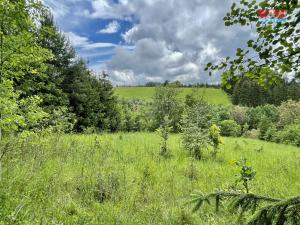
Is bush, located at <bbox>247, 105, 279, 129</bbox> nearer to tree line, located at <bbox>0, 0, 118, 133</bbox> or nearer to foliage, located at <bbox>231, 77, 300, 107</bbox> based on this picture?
foliage, located at <bbox>231, 77, 300, 107</bbox>

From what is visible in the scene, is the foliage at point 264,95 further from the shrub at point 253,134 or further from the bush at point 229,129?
the shrub at point 253,134

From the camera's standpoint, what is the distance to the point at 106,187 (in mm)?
6273

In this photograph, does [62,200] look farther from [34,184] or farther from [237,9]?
[237,9]

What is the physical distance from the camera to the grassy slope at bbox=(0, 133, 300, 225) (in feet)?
15.5

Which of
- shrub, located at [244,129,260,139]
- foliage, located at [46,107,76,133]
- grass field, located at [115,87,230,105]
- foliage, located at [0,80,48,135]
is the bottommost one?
shrub, located at [244,129,260,139]

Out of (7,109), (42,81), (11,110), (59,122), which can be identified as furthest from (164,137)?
(42,81)

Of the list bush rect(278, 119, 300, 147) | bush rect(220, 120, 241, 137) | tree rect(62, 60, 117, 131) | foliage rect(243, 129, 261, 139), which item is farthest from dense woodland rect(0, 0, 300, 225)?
bush rect(220, 120, 241, 137)

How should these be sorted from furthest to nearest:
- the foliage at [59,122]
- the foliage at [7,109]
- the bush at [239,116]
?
the bush at [239,116]
the foliage at [59,122]
the foliage at [7,109]

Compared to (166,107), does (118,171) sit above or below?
above

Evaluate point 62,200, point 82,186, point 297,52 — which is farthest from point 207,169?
point 297,52

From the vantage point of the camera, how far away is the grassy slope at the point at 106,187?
4.71 metres

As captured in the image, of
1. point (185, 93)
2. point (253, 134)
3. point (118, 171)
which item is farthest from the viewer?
point (185, 93)

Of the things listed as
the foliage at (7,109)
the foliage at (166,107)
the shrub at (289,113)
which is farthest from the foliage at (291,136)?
the foliage at (7,109)

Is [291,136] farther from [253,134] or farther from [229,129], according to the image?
[229,129]
